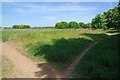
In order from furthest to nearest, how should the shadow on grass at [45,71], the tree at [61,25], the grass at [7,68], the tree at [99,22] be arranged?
the tree at [61,25] < the tree at [99,22] < the grass at [7,68] < the shadow on grass at [45,71]

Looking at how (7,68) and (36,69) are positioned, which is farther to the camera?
(7,68)

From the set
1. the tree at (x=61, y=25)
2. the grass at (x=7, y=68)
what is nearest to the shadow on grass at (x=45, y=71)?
the grass at (x=7, y=68)

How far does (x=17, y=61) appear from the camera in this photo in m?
16.2

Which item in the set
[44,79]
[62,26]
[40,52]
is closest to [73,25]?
[62,26]

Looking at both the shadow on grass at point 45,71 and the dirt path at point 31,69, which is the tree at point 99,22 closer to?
the dirt path at point 31,69

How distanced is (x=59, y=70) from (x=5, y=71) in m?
2.72

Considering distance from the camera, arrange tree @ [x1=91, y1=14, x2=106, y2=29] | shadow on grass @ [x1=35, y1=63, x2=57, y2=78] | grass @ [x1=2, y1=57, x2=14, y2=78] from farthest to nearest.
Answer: tree @ [x1=91, y1=14, x2=106, y2=29]
grass @ [x1=2, y1=57, x2=14, y2=78]
shadow on grass @ [x1=35, y1=63, x2=57, y2=78]

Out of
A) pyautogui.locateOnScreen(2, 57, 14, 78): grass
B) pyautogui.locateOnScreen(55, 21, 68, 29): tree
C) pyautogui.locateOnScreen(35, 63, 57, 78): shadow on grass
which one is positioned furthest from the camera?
pyautogui.locateOnScreen(55, 21, 68, 29): tree

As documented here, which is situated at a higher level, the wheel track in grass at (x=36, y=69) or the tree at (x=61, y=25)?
the tree at (x=61, y=25)

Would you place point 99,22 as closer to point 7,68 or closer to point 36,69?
point 36,69

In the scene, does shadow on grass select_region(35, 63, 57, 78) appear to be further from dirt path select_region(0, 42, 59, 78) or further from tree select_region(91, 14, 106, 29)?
tree select_region(91, 14, 106, 29)

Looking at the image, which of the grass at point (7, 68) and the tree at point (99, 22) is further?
the tree at point (99, 22)

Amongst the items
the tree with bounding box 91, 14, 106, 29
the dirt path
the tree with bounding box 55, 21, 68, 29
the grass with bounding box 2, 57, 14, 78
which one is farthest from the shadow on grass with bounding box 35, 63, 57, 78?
the tree with bounding box 55, 21, 68, 29

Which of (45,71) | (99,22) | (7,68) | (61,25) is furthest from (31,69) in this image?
(61,25)
